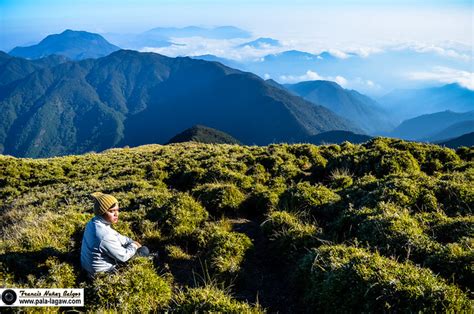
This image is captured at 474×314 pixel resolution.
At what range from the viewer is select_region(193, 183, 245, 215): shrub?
11.6 meters

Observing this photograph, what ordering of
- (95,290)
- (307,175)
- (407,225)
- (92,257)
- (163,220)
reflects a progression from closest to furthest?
(95,290)
(92,257)
(407,225)
(163,220)
(307,175)

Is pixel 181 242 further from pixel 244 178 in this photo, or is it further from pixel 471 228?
pixel 471 228

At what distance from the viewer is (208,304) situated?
18.9 feet

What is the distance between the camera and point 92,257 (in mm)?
7043

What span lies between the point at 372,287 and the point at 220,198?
23.6 ft

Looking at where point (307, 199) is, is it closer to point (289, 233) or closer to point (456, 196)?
point (289, 233)

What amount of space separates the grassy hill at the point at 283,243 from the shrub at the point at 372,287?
0.7 inches

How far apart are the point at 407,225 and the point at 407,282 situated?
8.90ft

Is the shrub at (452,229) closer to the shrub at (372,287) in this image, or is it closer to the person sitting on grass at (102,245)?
the shrub at (372,287)

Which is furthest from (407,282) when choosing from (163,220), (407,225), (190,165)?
(190,165)

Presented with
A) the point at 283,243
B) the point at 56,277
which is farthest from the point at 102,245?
the point at 283,243

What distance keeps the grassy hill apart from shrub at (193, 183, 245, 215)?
0.16 feet

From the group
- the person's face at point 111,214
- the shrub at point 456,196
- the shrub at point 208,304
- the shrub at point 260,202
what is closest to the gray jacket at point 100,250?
the person's face at point 111,214

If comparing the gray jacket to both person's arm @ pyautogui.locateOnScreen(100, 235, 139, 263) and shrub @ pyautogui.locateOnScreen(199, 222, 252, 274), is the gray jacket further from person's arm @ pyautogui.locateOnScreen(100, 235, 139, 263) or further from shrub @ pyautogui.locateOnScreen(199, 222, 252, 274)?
shrub @ pyautogui.locateOnScreen(199, 222, 252, 274)
